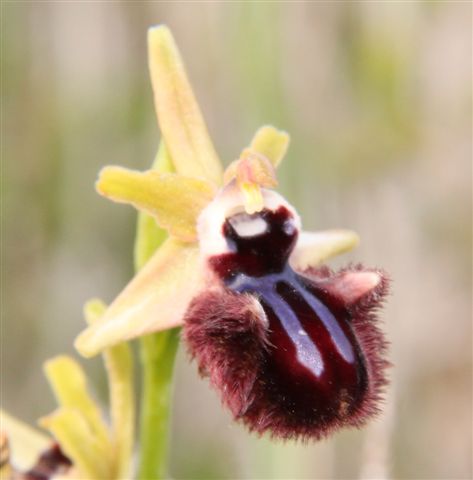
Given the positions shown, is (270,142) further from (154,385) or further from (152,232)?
(154,385)

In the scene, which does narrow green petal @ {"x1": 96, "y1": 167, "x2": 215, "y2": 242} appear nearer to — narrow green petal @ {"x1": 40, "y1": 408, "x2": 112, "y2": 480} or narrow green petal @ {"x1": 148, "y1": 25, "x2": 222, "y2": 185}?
narrow green petal @ {"x1": 148, "y1": 25, "x2": 222, "y2": 185}

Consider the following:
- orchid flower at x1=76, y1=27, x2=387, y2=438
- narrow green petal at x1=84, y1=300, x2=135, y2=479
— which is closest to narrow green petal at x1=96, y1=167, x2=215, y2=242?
orchid flower at x1=76, y1=27, x2=387, y2=438

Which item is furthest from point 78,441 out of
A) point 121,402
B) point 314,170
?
point 314,170

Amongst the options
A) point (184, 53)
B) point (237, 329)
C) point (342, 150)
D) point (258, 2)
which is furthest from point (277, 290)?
point (184, 53)

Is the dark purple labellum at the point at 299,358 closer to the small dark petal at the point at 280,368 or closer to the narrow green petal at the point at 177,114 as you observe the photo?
the small dark petal at the point at 280,368

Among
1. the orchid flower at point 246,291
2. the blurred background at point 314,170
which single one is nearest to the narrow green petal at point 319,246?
the orchid flower at point 246,291
